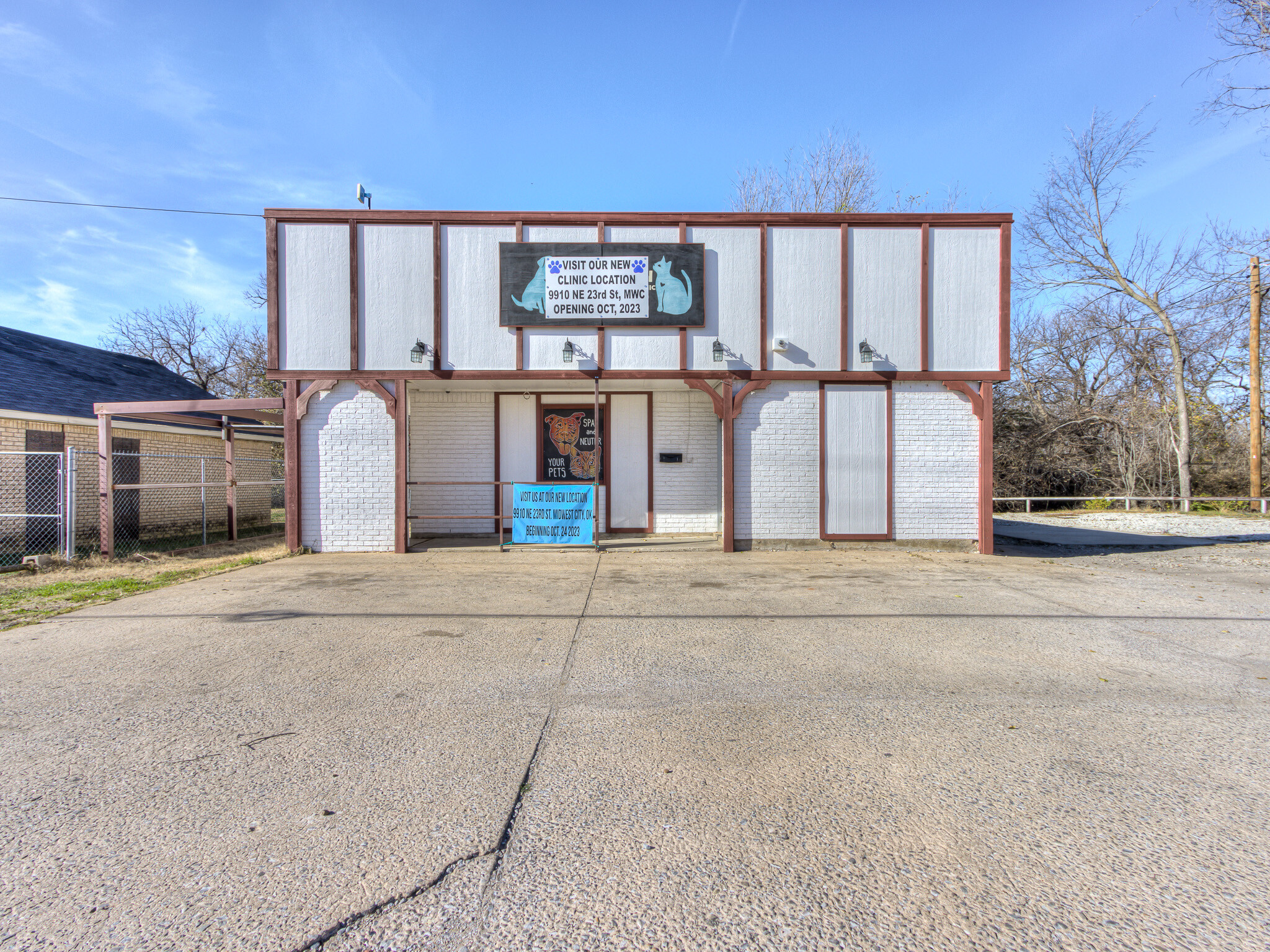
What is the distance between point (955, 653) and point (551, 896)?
3.96m

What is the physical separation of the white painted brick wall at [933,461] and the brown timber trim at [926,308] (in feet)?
1.72

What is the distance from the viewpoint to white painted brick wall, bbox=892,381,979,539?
1054cm

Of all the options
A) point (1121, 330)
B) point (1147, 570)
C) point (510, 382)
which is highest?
point (1121, 330)

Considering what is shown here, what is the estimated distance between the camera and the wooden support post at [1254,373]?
17.8 m

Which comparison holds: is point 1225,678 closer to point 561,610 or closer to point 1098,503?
point 561,610

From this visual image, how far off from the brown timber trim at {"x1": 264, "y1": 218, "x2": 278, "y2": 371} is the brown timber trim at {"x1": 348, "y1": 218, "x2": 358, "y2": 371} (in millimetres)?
1256

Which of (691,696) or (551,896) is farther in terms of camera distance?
(691,696)

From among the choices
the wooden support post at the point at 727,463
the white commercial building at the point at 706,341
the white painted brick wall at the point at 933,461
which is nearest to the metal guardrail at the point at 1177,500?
the white painted brick wall at the point at 933,461

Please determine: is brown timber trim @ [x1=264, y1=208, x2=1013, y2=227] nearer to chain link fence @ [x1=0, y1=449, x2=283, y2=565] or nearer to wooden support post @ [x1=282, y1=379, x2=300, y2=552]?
wooden support post @ [x1=282, y1=379, x2=300, y2=552]

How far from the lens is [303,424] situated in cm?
1034

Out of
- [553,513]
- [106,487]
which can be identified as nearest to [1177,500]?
[553,513]

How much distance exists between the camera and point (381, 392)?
405 inches

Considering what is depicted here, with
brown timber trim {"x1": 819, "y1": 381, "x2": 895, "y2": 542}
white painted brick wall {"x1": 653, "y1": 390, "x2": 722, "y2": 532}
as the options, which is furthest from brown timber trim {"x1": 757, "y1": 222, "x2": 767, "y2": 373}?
white painted brick wall {"x1": 653, "y1": 390, "x2": 722, "y2": 532}

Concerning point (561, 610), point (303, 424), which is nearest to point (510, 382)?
point (303, 424)
